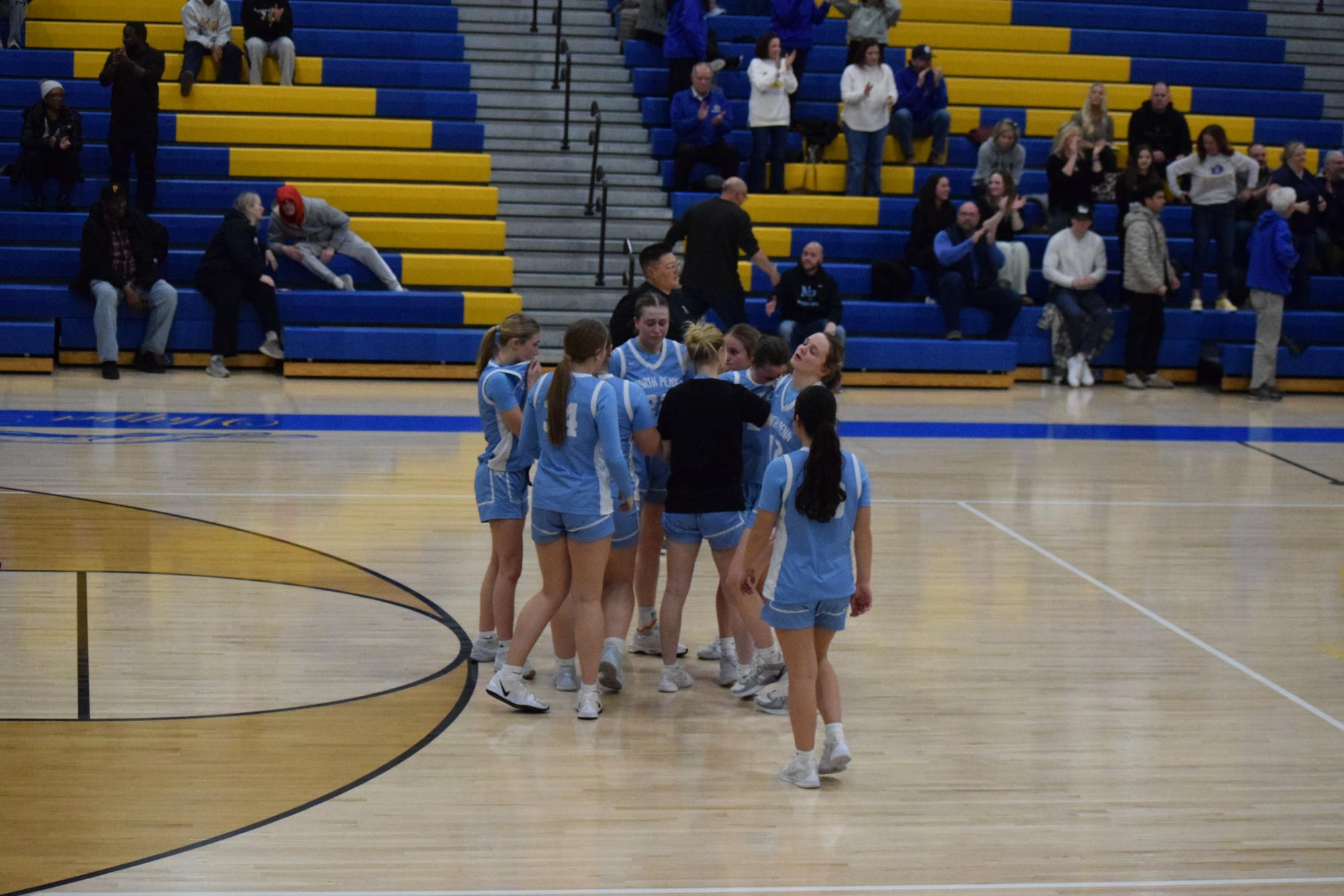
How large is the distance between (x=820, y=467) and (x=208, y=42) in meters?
12.1

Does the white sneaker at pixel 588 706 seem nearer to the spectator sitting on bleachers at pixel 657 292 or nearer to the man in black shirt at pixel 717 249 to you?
the spectator sitting on bleachers at pixel 657 292

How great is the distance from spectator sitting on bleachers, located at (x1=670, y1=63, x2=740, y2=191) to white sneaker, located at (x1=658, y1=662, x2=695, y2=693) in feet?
30.6

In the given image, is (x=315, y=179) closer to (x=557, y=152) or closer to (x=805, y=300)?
(x=557, y=152)

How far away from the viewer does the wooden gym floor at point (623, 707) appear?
507 centimetres

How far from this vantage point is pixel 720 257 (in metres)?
12.8

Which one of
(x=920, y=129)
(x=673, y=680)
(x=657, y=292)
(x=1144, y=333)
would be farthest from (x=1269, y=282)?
(x=673, y=680)

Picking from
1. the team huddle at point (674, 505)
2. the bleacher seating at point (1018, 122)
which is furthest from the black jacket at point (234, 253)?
the team huddle at point (674, 505)

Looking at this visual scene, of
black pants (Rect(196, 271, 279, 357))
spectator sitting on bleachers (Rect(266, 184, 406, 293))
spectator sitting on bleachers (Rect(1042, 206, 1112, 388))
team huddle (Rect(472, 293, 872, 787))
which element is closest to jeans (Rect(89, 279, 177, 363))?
black pants (Rect(196, 271, 279, 357))

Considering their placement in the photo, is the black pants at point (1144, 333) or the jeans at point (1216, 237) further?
the jeans at point (1216, 237)

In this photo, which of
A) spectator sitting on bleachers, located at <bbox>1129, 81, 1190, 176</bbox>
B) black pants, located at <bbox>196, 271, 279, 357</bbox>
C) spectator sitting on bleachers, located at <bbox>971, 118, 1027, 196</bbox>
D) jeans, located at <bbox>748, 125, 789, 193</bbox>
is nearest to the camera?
black pants, located at <bbox>196, 271, 279, 357</bbox>

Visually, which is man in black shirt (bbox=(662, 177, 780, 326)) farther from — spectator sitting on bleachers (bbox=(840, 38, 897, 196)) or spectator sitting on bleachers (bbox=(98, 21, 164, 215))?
spectator sitting on bleachers (bbox=(98, 21, 164, 215))

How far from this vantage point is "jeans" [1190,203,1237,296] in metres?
15.6

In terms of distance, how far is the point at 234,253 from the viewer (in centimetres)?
1381

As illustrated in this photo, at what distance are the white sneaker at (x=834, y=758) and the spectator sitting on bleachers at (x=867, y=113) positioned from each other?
10781mm
